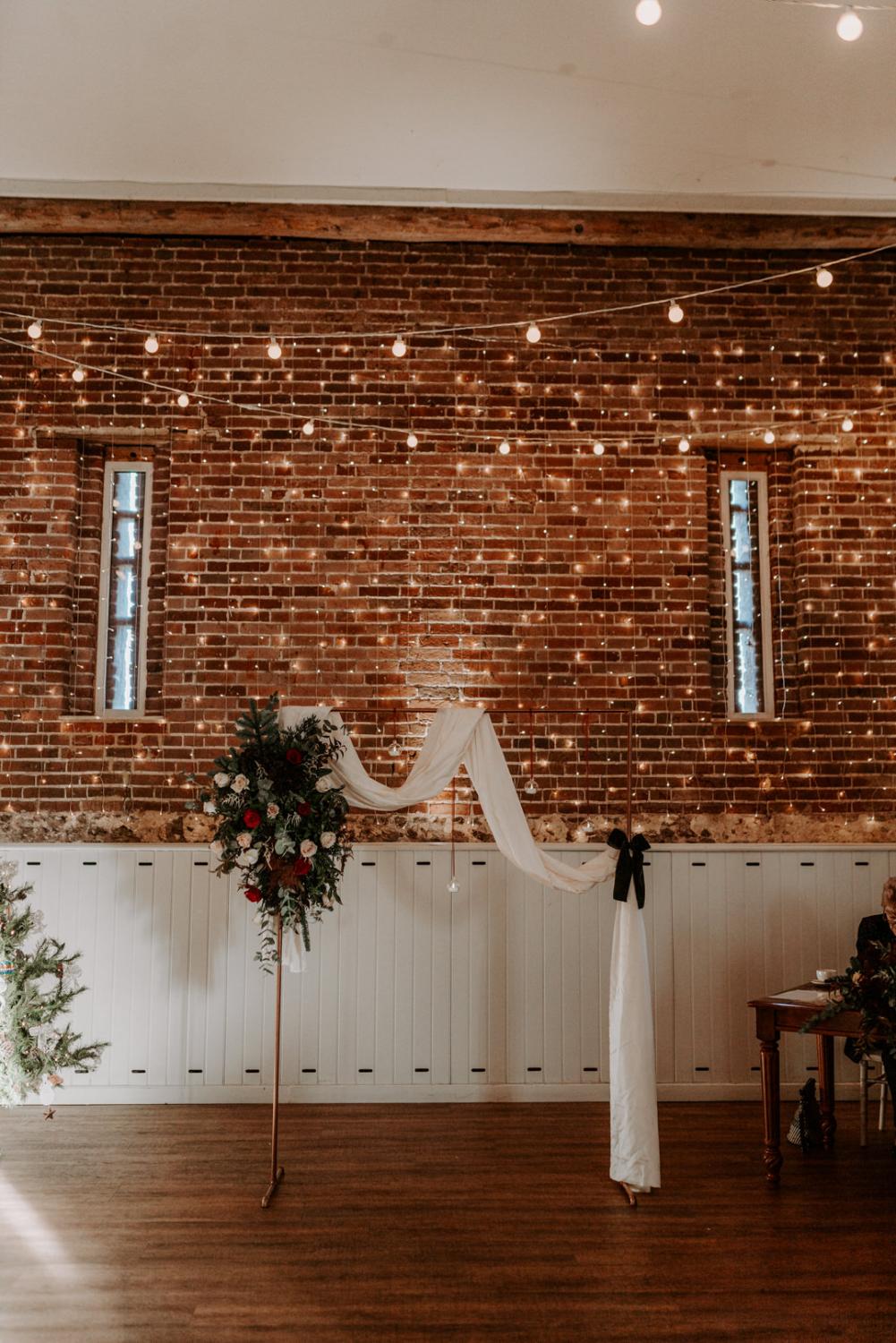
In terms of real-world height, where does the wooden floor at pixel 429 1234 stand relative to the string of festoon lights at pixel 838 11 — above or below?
below

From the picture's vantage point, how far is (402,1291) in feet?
11.6

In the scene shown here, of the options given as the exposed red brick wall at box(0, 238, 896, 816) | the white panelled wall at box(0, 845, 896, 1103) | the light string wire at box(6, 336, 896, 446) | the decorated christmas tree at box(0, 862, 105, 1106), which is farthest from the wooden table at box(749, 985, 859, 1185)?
the light string wire at box(6, 336, 896, 446)

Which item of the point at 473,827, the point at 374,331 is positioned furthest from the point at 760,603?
the point at 374,331

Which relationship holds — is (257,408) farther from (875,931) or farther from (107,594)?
(875,931)

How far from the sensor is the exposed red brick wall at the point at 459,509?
6168 mm

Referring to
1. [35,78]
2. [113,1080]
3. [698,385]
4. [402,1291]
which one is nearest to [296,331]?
[35,78]

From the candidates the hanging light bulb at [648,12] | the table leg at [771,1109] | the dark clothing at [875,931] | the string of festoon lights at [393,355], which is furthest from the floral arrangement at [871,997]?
the hanging light bulb at [648,12]

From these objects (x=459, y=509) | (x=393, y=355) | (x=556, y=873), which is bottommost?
(x=556, y=873)

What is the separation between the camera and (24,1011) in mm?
5016

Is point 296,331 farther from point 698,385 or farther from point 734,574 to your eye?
point 734,574

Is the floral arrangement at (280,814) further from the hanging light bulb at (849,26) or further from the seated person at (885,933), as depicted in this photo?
the hanging light bulb at (849,26)

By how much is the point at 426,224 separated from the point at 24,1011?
4.98 meters

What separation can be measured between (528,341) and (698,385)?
3.67 ft

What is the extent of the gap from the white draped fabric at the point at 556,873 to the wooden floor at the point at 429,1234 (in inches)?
10.8
